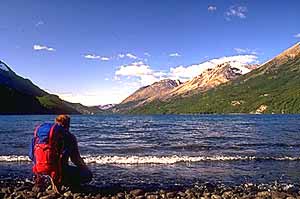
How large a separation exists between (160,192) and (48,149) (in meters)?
5.51

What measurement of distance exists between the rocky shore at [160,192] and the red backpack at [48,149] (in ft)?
4.51

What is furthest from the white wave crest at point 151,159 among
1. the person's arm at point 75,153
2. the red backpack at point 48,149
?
the red backpack at point 48,149

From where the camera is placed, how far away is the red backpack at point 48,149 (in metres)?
14.5

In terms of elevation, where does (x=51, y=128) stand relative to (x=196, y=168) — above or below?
above

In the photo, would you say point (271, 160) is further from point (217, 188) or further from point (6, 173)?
point (6, 173)

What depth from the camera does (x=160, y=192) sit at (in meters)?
17.5

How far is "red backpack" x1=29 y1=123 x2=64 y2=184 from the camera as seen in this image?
47.5 ft

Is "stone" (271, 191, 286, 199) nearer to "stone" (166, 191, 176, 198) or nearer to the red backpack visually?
"stone" (166, 191, 176, 198)

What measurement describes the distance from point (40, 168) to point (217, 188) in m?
8.32

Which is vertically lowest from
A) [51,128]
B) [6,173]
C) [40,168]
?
[6,173]

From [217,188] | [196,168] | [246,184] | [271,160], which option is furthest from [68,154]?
[271,160]

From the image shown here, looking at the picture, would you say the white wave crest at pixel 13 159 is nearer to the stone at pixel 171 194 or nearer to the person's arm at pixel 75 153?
the person's arm at pixel 75 153

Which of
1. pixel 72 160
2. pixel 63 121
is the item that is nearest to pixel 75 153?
pixel 72 160

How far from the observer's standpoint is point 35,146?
48.7 feet
